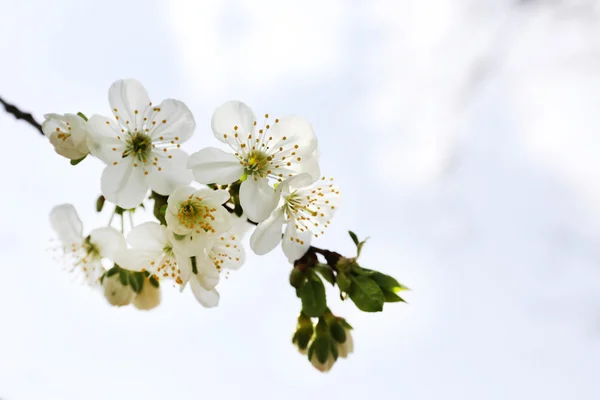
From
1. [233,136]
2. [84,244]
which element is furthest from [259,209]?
[84,244]

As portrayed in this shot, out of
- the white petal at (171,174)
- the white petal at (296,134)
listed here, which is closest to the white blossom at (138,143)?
the white petal at (171,174)

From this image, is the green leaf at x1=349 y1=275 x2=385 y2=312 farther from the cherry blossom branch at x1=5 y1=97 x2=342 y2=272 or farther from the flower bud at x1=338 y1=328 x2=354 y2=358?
the flower bud at x1=338 y1=328 x2=354 y2=358

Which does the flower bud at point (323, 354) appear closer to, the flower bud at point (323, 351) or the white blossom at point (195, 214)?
the flower bud at point (323, 351)

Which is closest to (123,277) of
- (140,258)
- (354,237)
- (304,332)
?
(140,258)

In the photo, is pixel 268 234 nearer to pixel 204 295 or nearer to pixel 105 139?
pixel 204 295

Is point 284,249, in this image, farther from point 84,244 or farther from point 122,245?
point 84,244

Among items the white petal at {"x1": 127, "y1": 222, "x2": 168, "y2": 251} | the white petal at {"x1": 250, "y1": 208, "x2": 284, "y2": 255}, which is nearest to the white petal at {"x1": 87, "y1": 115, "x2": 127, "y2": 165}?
the white petal at {"x1": 127, "y1": 222, "x2": 168, "y2": 251}
